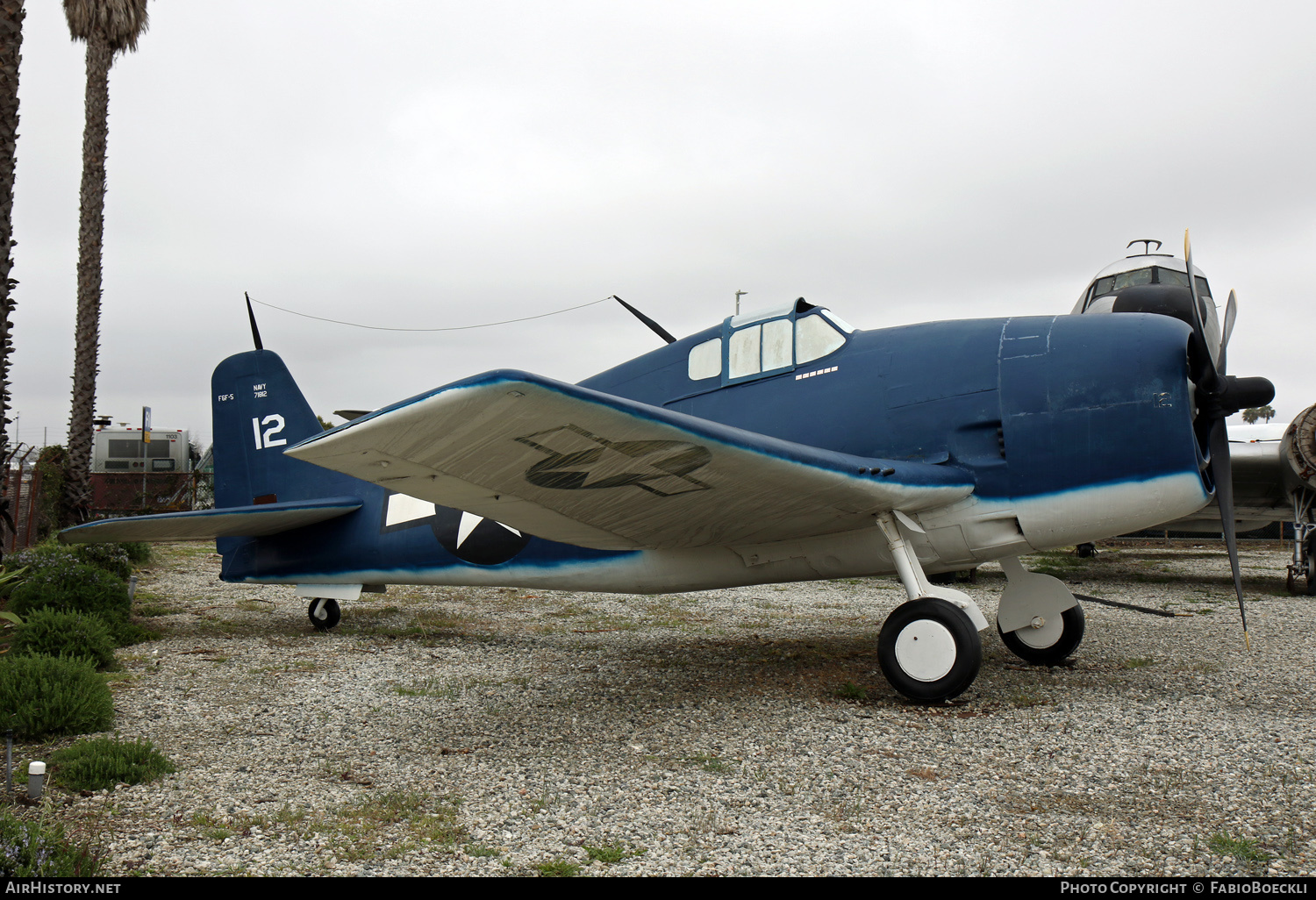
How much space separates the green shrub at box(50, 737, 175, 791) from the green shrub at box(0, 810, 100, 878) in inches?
27.4

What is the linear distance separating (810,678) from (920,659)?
1.04m

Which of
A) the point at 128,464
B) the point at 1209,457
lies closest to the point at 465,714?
the point at 1209,457

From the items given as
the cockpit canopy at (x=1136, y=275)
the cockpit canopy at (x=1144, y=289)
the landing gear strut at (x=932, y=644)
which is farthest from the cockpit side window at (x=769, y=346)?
the cockpit canopy at (x=1136, y=275)

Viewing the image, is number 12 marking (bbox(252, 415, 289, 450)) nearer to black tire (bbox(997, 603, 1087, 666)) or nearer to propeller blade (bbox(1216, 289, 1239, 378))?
black tire (bbox(997, 603, 1087, 666))

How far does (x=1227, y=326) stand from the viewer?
5.36 metres

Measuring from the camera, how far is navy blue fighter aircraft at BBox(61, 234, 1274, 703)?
3.41 metres

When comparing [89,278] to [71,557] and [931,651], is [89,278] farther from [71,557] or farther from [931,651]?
[931,651]

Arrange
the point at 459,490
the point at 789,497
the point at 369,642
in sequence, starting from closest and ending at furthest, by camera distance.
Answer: the point at 459,490, the point at 789,497, the point at 369,642

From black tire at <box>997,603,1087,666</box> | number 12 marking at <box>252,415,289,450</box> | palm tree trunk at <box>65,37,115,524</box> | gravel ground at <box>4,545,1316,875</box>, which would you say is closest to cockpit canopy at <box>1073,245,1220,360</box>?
gravel ground at <box>4,545,1316,875</box>

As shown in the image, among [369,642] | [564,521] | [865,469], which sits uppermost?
[865,469]

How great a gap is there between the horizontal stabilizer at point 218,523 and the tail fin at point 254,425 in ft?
1.98

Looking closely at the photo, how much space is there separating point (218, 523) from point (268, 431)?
54.9 inches

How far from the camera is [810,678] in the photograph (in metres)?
5.39

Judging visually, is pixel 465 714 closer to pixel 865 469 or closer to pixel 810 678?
pixel 810 678
